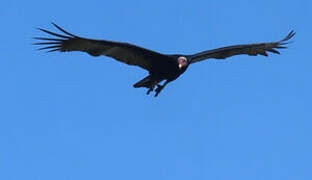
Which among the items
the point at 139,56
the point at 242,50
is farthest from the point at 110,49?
the point at 242,50

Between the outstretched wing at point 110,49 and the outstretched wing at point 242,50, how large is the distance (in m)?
1.50

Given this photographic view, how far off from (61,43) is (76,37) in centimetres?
41

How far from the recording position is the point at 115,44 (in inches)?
704

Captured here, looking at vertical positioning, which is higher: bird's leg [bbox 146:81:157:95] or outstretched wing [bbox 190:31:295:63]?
outstretched wing [bbox 190:31:295:63]

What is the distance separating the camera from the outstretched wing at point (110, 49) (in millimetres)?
17375

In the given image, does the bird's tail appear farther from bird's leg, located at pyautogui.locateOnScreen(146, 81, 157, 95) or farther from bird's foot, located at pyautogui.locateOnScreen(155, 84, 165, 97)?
bird's foot, located at pyautogui.locateOnScreen(155, 84, 165, 97)

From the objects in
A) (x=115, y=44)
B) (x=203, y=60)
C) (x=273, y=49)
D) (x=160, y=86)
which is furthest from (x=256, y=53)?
(x=115, y=44)

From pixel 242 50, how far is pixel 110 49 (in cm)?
454

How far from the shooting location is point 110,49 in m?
18.1

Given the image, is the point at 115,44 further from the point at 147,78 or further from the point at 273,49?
the point at 273,49

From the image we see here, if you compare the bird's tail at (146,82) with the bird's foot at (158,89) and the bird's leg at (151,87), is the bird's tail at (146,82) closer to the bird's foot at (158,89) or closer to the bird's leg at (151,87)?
the bird's leg at (151,87)

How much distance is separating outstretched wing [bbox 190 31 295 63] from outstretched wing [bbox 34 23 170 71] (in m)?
1.50

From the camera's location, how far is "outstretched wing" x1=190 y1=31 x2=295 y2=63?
20.1 meters

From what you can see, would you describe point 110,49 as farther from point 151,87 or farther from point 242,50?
point 242,50
